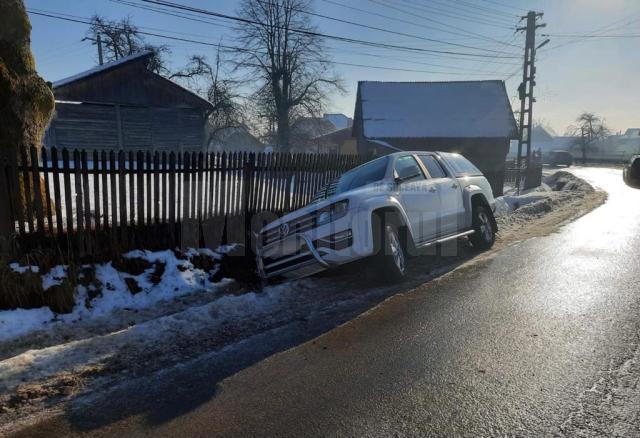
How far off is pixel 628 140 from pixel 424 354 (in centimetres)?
12003

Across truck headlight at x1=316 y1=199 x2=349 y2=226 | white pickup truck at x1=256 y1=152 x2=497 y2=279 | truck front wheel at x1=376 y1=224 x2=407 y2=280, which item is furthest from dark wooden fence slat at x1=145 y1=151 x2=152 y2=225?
truck front wheel at x1=376 y1=224 x2=407 y2=280

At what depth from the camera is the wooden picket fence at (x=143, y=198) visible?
5.31 meters

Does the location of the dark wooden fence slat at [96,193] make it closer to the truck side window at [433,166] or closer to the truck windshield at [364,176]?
the truck windshield at [364,176]

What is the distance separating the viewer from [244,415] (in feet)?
9.30

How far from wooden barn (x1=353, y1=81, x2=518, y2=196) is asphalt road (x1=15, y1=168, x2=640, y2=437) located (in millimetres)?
21982

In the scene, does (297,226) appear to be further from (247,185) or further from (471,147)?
(471,147)

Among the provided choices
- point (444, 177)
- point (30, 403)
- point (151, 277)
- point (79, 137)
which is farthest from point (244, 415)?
point (79, 137)

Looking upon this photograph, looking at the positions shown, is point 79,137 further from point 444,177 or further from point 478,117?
point 478,117

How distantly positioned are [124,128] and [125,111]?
967 millimetres

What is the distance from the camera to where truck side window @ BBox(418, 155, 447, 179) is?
7000mm

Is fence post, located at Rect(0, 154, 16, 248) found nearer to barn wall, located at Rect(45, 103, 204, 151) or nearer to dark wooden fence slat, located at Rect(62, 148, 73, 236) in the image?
dark wooden fence slat, located at Rect(62, 148, 73, 236)

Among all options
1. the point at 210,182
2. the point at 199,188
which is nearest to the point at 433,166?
the point at 210,182

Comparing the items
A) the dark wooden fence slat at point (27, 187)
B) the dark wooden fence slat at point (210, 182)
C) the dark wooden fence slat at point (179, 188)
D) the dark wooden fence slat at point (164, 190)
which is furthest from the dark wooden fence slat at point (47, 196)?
the dark wooden fence slat at point (210, 182)

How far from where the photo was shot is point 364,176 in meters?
6.48
